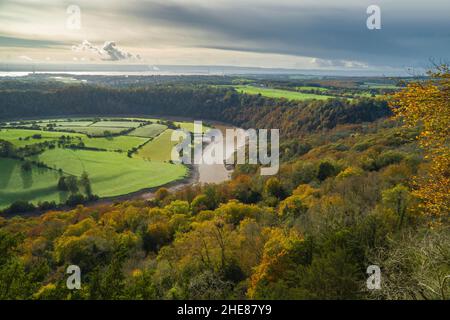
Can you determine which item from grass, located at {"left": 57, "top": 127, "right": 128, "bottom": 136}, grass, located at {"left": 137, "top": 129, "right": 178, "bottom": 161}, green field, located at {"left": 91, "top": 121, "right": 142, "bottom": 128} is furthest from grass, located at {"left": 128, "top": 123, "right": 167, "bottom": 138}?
green field, located at {"left": 91, "top": 121, "right": 142, "bottom": 128}

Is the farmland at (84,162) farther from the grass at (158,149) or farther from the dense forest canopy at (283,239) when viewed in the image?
the dense forest canopy at (283,239)

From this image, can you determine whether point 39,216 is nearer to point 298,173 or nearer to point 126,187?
point 126,187

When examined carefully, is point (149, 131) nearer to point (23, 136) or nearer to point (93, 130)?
point (93, 130)

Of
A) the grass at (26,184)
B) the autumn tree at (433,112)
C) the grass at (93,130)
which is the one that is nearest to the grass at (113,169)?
the grass at (26,184)

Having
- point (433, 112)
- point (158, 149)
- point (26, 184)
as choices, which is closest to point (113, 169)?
point (26, 184)

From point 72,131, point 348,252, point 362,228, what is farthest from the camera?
point 72,131
